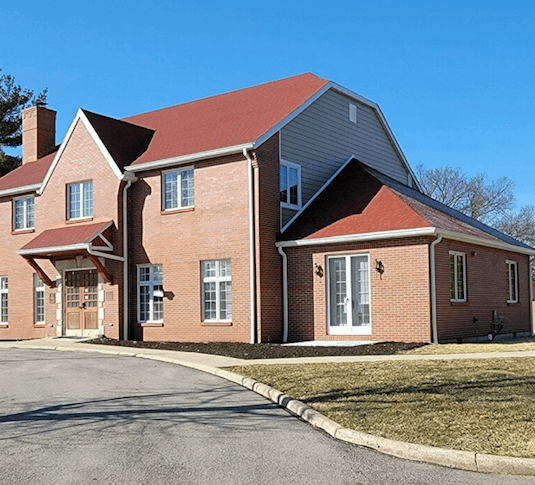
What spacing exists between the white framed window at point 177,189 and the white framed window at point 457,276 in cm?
821

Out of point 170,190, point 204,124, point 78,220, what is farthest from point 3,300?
point 204,124

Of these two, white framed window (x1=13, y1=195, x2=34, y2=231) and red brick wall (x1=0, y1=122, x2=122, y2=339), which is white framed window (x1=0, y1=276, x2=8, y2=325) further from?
white framed window (x1=13, y1=195, x2=34, y2=231)

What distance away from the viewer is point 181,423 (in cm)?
936

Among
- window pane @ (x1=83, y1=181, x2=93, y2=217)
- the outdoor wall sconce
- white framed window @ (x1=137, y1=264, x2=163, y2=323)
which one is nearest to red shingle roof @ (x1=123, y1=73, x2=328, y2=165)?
window pane @ (x1=83, y1=181, x2=93, y2=217)

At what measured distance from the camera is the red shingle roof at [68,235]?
23.7 metres

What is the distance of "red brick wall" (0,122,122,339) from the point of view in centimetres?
2430

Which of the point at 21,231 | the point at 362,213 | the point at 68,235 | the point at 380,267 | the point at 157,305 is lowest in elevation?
the point at 157,305

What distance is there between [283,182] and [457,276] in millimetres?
6021

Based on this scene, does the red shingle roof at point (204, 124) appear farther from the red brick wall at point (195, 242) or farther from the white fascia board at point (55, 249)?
the white fascia board at point (55, 249)

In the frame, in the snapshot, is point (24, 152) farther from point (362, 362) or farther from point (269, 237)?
point (362, 362)

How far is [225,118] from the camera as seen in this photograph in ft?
82.5

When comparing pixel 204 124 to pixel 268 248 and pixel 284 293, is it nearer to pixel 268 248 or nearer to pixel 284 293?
pixel 268 248

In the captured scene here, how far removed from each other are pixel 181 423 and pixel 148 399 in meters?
2.08

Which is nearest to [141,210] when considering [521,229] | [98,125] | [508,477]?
[98,125]
